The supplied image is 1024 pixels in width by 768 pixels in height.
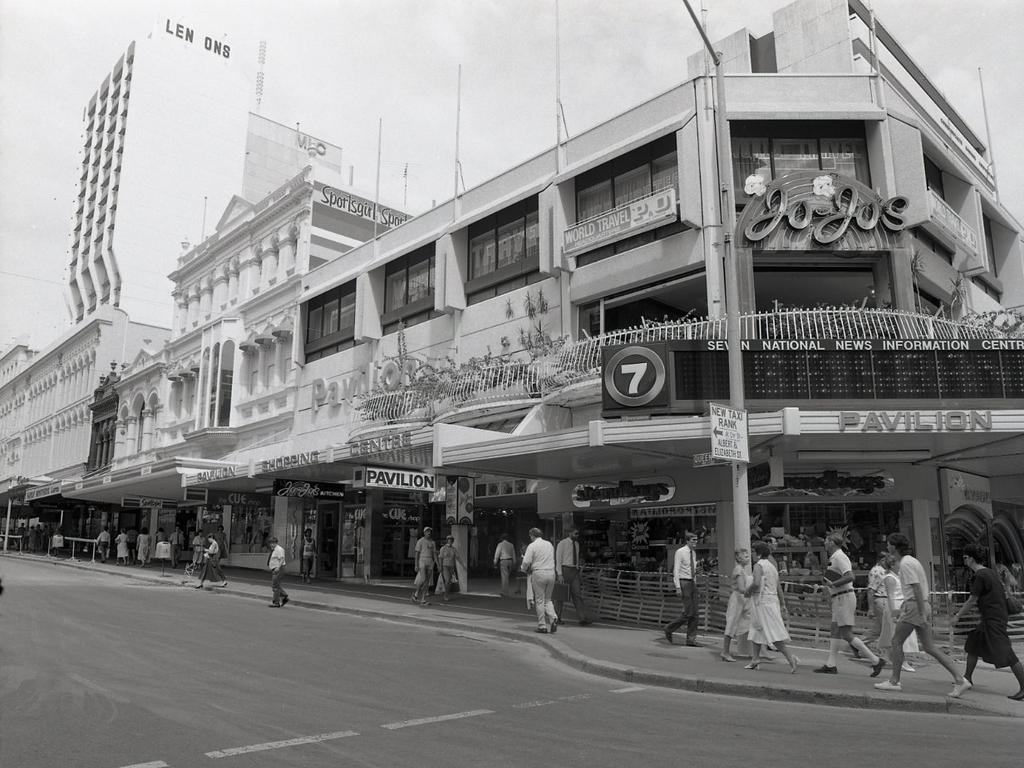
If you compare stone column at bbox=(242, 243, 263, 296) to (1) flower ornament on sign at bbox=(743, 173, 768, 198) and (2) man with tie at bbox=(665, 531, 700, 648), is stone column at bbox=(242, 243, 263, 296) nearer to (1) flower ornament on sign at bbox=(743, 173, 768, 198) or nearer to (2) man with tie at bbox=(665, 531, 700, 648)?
(1) flower ornament on sign at bbox=(743, 173, 768, 198)

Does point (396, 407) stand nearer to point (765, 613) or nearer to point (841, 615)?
point (765, 613)

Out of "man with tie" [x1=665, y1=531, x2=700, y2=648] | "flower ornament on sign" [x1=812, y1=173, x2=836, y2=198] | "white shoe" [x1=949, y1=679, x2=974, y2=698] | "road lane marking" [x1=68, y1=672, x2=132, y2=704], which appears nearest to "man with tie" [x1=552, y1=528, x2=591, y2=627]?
"man with tie" [x1=665, y1=531, x2=700, y2=648]

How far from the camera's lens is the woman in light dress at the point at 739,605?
1089cm

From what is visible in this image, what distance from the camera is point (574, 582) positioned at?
50.3ft

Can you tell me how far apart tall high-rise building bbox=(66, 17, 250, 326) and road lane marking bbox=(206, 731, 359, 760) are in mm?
63004

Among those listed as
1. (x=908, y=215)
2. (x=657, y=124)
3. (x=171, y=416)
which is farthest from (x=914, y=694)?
(x=171, y=416)

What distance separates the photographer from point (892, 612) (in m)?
10.6

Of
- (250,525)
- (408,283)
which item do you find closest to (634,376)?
(408,283)

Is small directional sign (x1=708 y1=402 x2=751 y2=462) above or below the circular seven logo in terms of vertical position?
below

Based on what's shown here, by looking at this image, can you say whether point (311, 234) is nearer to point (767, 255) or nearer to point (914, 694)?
point (767, 255)

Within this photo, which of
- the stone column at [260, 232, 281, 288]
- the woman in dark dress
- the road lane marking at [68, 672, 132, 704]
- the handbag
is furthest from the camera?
the stone column at [260, 232, 281, 288]

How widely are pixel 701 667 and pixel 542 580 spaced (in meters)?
4.19

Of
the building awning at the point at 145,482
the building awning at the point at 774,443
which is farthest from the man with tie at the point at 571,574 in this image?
the building awning at the point at 145,482

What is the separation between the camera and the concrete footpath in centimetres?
862
